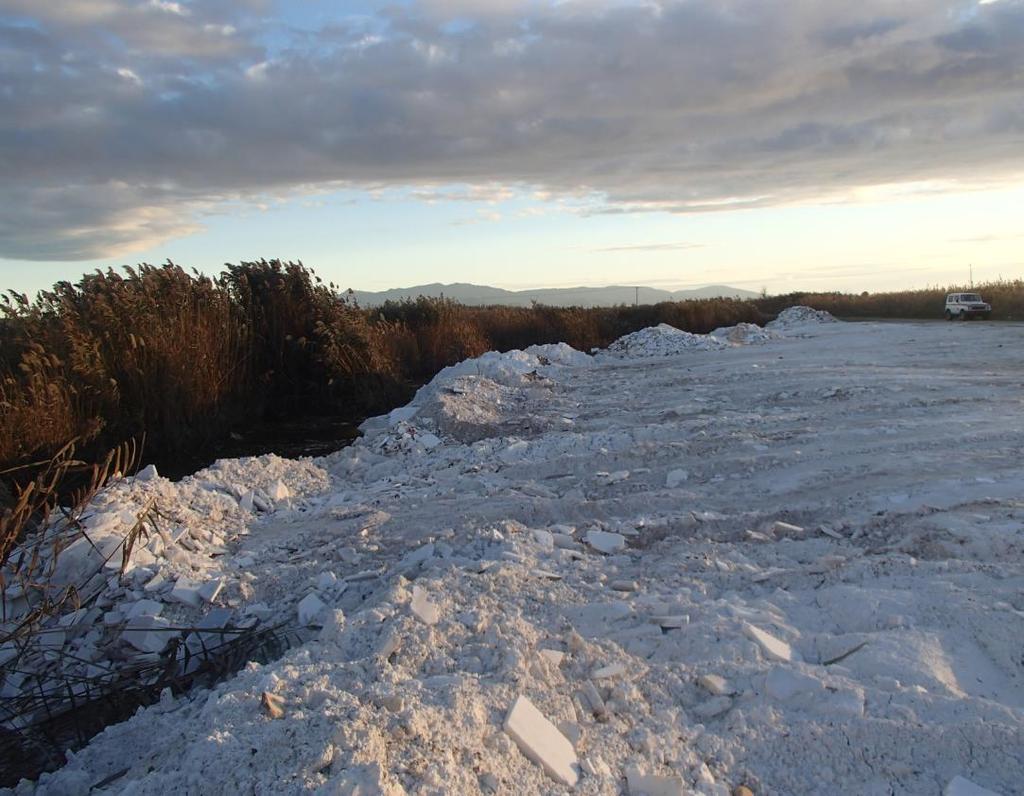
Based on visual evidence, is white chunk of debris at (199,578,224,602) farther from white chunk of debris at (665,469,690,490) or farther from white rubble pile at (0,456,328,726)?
white chunk of debris at (665,469,690,490)

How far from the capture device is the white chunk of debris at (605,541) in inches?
188

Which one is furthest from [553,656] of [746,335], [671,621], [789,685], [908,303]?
[908,303]

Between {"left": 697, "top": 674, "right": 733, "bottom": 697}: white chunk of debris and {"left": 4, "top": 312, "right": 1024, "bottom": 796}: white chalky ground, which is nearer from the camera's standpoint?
{"left": 4, "top": 312, "right": 1024, "bottom": 796}: white chalky ground

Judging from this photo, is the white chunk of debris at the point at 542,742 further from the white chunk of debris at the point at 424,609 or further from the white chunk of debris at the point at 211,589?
the white chunk of debris at the point at 211,589

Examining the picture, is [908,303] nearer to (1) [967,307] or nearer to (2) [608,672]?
(1) [967,307]

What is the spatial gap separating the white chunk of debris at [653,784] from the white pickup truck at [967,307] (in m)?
29.2

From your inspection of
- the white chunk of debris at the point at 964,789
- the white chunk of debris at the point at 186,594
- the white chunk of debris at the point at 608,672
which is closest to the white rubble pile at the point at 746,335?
the white chunk of debris at the point at 186,594

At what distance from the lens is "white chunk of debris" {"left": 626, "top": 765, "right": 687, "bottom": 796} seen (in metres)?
2.49

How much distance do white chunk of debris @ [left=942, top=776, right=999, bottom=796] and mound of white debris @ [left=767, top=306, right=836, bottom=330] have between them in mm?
25962

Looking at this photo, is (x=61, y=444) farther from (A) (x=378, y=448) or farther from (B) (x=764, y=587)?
(B) (x=764, y=587)

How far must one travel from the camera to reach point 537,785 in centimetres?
245

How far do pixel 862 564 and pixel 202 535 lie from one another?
4.12m

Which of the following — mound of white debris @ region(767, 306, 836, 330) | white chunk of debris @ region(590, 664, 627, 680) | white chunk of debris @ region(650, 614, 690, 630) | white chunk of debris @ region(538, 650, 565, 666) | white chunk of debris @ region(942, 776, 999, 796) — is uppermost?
mound of white debris @ region(767, 306, 836, 330)

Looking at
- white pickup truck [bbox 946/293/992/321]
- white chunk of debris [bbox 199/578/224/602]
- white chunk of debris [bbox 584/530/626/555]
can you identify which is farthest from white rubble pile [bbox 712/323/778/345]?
white chunk of debris [bbox 199/578/224/602]
